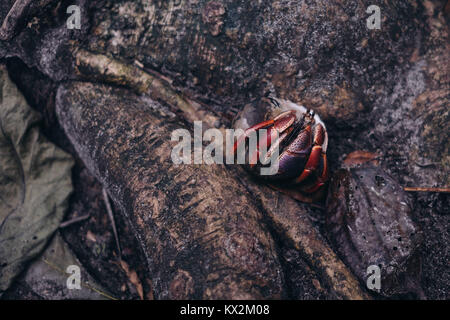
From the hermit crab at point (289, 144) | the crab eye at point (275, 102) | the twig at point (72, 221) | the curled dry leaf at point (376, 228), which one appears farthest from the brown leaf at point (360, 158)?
the twig at point (72, 221)

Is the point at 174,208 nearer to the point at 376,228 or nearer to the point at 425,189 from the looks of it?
the point at 376,228

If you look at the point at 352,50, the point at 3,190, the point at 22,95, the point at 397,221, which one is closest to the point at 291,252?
the point at 397,221

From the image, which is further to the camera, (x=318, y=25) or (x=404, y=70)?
(x=404, y=70)

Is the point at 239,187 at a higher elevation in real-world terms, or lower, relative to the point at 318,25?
lower

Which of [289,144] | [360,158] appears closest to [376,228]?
[360,158]

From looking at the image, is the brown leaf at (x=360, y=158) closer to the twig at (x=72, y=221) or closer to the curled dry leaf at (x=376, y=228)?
the curled dry leaf at (x=376, y=228)

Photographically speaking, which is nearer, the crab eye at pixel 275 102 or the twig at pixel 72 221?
the crab eye at pixel 275 102
